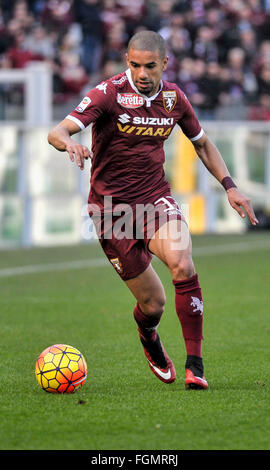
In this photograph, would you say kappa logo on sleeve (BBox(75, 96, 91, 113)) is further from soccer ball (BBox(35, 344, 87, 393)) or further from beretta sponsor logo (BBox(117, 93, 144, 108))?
soccer ball (BBox(35, 344, 87, 393))

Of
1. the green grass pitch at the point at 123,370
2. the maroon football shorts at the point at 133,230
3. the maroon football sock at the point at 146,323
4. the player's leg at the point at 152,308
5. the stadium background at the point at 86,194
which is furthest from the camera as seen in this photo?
the stadium background at the point at 86,194

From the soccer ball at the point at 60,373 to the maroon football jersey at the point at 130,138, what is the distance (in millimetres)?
1055

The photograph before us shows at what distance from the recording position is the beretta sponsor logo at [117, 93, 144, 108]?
20.0ft

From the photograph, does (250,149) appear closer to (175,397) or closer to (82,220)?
(82,220)

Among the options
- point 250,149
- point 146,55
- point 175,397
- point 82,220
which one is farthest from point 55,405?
point 250,149

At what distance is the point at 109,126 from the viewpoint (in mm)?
6141

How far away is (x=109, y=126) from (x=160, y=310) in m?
1.24

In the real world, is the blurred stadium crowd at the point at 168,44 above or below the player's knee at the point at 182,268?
above

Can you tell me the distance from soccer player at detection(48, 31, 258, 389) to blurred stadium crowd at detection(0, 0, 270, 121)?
13300 mm

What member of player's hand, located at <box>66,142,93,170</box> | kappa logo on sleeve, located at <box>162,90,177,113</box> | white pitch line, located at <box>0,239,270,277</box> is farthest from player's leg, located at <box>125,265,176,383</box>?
white pitch line, located at <box>0,239,270,277</box>

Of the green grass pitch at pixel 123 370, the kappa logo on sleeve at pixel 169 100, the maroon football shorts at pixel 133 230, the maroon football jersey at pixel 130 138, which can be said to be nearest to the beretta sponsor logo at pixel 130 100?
the maroon football jersey at pixel 130 138

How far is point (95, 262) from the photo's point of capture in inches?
625

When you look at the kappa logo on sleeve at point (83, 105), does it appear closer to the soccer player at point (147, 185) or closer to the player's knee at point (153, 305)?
the soccer player at point (147, 185)

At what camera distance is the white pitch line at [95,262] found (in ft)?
47.0
